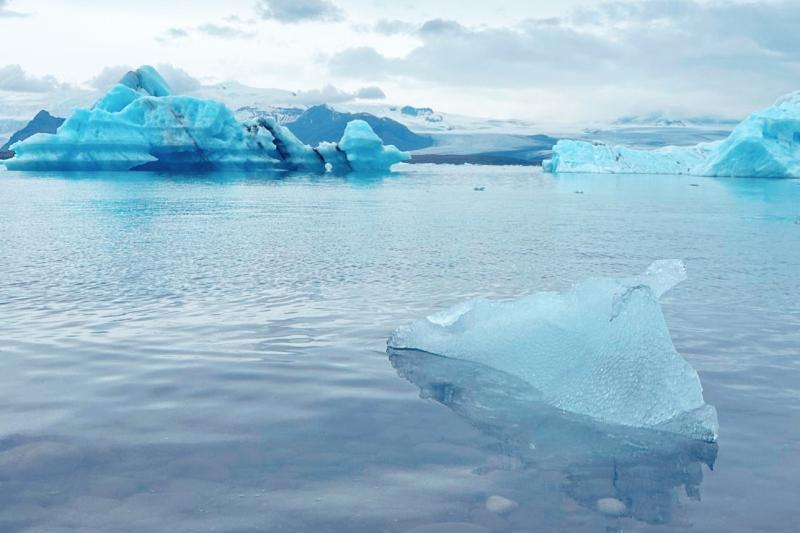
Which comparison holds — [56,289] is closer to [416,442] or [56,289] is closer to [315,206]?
[416,442]

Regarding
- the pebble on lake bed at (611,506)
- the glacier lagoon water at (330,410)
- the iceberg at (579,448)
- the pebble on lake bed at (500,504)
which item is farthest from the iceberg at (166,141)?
the pebble on lake bed at (611,506)

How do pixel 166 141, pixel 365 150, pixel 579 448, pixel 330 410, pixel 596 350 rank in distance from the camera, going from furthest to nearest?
1. pixel 365 150
2. pixel 166 141
3. pixel 596 350
4. pixel 330 410
5. pixel 579 448

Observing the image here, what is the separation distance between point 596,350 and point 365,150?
2523 inches

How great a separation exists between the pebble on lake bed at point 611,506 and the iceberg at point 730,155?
6358 centimetres

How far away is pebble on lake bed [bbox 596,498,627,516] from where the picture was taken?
4215mm

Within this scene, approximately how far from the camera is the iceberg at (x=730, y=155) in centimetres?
6147

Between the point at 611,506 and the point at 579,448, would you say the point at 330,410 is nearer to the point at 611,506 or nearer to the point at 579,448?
the point at 579,448

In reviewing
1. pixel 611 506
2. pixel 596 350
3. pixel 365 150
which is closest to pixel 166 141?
pixel 365 150

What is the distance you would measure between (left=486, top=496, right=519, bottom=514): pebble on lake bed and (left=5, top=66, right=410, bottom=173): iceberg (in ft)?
176

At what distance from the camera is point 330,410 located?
589cm

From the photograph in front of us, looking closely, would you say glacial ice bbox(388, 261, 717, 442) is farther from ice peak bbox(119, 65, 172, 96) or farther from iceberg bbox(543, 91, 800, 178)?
ice peak bbox(119, 65, 172, 96)

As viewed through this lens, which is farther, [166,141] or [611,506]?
[166,141]

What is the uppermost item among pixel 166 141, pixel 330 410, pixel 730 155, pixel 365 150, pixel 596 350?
pixel 166 141

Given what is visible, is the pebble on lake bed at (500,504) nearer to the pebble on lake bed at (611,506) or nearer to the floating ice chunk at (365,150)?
the pebble on lake bed at (611,506)
